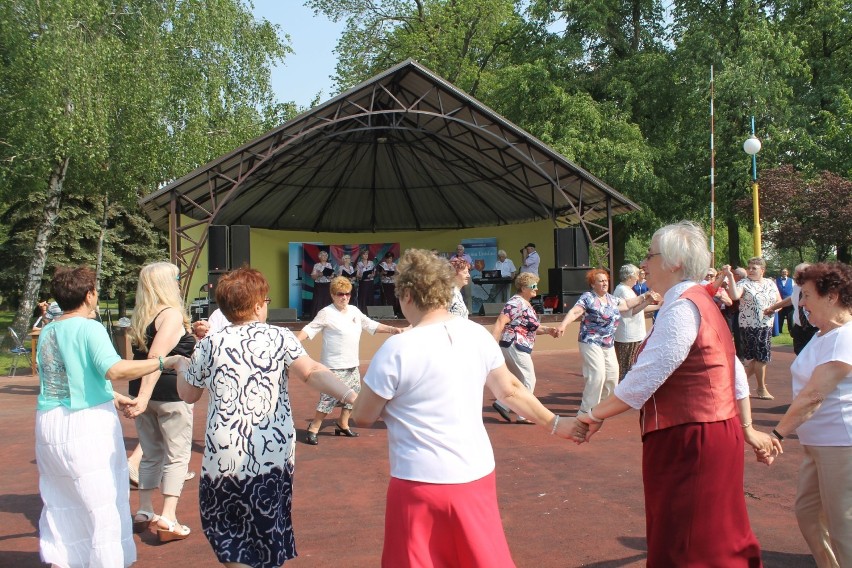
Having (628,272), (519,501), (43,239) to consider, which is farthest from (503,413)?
(43,239)

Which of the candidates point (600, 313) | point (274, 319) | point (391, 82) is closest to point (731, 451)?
point (600, 313)

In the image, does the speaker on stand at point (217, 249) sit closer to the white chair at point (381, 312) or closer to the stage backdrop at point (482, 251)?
the white chair at point (381, 312)

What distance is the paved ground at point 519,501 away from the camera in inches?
188

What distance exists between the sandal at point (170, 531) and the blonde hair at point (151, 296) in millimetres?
1176

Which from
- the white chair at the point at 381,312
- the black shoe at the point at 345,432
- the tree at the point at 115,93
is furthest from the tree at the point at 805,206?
the black shoe at the point at 345,432

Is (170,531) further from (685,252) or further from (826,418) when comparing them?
(826,418)

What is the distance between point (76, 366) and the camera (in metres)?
3.93

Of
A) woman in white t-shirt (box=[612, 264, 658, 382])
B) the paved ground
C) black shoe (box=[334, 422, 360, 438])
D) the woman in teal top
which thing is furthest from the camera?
woman in white t-shirt (box=[612, 264, 658, 382])

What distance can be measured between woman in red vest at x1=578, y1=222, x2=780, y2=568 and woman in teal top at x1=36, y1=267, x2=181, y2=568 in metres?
2.53

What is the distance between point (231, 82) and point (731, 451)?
81.1ft

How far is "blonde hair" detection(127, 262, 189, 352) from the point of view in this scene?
4.98m

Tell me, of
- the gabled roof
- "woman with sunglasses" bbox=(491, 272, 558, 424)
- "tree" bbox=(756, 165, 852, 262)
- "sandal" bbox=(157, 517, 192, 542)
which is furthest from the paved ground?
"tree" bbox=(756, 165, 852, 262)

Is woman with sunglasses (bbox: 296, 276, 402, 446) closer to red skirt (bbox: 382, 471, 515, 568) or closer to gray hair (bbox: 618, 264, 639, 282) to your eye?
gray hair (bbox: 618, 264, 639, 282)

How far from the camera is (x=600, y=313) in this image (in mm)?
8641
